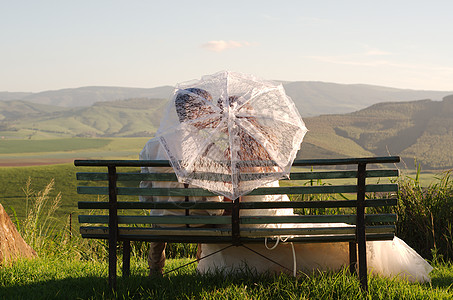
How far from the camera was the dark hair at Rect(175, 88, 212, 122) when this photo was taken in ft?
11.3

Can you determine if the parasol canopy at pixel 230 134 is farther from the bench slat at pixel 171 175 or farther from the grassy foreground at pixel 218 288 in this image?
the grassy foreground at pixel 218 288

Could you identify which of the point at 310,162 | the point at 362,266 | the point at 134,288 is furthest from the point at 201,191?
the point at 362,266

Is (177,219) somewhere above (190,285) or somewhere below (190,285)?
above

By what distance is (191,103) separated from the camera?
349 cm

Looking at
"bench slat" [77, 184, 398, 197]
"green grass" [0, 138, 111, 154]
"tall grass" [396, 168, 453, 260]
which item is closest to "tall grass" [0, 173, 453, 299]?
"bench slat" [77, 184, 398, 197]

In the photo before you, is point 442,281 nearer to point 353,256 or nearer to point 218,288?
point 353,256

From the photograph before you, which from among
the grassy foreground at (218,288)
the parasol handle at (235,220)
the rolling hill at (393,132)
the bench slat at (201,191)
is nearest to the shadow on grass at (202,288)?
the grassy foreground at (218,288)

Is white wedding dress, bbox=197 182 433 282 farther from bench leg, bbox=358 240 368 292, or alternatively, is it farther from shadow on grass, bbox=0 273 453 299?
bench leg, bbox=358 240 368 292

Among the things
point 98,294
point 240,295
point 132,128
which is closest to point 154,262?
point 98,294

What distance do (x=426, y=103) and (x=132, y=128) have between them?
105712mm

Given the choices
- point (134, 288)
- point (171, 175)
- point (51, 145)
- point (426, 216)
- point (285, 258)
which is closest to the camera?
point (171, 175)

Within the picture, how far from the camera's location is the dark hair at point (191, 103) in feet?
11.3

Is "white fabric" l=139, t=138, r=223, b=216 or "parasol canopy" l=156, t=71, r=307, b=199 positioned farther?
"white fabric" l=139, t=138, r=223, b=216

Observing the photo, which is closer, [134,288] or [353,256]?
[134,288]
